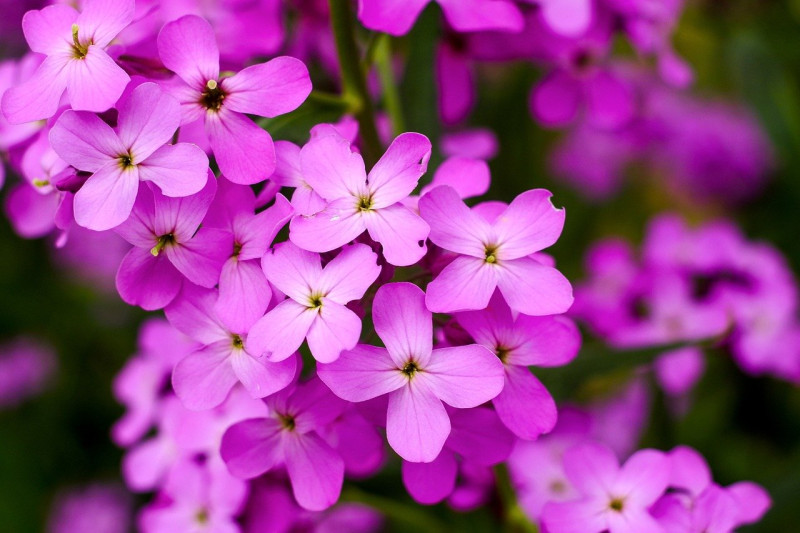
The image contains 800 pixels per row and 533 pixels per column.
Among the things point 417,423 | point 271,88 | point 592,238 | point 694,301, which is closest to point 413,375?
point 417,423

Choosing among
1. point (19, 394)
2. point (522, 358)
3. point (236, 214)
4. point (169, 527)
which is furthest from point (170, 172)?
point (19, 394)

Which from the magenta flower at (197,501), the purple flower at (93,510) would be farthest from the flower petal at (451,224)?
the purple flower at (93,510)

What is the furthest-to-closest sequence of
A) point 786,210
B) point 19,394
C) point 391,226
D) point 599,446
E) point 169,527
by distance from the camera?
1. point 19,394
2. point 786,210
3. point 169,527
4. point 599,446
5. point 391,226

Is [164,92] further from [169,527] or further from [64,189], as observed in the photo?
[169,527]

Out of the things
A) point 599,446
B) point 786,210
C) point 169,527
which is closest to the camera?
point 599,446

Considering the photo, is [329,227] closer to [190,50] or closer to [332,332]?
[332,332]

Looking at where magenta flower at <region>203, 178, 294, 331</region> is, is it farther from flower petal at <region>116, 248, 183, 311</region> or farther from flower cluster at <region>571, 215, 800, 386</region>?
flower cluster at <region>571, 215, 800, 386</region>

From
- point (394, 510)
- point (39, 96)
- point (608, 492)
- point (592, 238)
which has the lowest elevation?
point (592, 238)

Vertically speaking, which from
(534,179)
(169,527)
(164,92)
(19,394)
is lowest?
(19,394)
